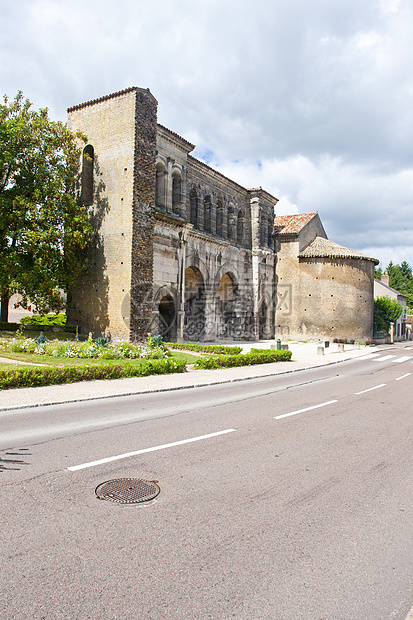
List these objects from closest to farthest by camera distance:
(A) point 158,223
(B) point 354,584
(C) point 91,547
→ (B) point 354,584 → (C) point 91,547 → (A) point 158,223

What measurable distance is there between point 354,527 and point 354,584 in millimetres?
910

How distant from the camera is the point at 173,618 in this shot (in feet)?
8.64

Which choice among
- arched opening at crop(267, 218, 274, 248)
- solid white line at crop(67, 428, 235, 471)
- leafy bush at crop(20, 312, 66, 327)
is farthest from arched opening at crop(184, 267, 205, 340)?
solid white line at crop(67, 428, 235, 471)

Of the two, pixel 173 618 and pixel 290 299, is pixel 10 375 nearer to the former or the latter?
pixel 173 618

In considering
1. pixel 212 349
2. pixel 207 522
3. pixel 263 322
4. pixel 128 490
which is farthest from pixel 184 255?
pixel 207 522

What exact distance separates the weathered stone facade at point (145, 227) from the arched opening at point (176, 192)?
62mm

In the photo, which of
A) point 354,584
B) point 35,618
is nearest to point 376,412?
point 354,584

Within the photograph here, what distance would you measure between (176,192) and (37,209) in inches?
A: 337

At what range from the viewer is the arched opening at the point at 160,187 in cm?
2444

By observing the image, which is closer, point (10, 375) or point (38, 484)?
point (38, 484)

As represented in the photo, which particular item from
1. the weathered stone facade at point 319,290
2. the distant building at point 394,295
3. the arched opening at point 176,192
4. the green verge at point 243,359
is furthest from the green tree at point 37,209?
the distant building at point 394,295

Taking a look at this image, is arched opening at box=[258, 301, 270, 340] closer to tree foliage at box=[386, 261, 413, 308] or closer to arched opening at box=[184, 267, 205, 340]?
arched opening at box=[184, 267, 205, 340]

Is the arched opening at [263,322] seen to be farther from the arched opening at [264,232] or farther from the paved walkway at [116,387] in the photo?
the paved walkway at [116,387]

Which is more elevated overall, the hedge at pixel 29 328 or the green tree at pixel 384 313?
the green tree at pixel 384 313
